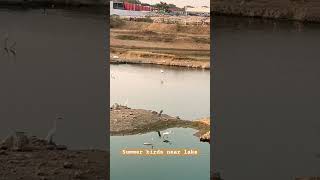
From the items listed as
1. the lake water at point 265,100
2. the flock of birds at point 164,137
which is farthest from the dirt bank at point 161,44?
the flock of birds at point 164,137

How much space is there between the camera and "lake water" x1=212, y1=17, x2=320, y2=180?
738cm

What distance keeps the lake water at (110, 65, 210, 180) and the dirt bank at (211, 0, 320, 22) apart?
2.46 m

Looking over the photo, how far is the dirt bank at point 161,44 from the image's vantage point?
679 cm

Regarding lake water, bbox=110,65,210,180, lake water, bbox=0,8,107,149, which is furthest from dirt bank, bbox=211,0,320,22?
lake water, bbox=0,8,107,149

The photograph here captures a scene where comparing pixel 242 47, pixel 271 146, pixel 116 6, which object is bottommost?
pixel 271 146

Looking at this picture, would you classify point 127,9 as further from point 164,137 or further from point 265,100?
point 265,100

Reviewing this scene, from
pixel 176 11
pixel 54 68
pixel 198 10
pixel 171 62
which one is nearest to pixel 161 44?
pixel 171 62

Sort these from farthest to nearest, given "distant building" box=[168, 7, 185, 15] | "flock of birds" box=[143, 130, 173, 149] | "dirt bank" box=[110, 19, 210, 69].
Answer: "dirt bank" box=[110, 19, 210, 69]
"distant building" box=[168, 7, 185, 15]
"flock of birds" box=[143, 130, 173, 149]

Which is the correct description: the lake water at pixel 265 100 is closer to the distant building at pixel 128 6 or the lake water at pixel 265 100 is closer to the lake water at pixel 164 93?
the lake water at pixel 164 93

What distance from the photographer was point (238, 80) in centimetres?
959

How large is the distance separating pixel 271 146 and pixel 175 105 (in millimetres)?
1660

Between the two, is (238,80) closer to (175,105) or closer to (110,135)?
(175,105)

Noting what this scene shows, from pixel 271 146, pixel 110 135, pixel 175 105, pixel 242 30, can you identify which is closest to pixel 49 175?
pixel 110 135

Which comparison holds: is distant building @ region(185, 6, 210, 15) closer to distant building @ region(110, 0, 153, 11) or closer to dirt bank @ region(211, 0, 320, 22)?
distant building @ region(110, 0, 153, 11)
